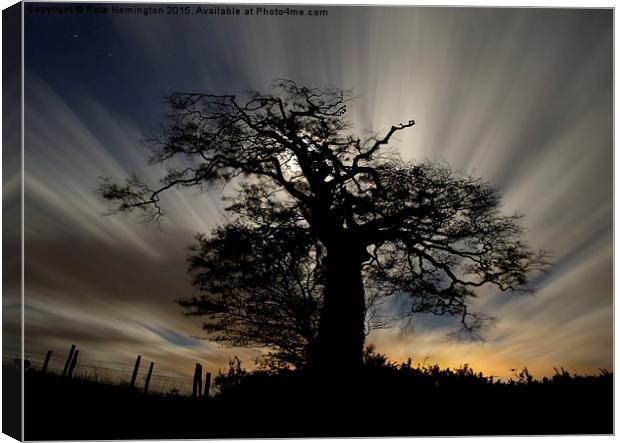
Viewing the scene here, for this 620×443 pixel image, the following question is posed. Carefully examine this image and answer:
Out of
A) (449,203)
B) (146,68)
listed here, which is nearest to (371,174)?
(449,203)

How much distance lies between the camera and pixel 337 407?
823cm

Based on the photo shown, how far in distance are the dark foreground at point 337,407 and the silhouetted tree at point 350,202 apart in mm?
649

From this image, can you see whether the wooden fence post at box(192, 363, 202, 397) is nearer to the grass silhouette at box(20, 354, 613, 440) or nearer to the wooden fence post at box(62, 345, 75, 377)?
the grass silhouette at box(20, 354, 613, 440)

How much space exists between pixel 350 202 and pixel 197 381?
9.90 ft

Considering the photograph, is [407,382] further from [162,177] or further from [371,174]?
Result: [162,177]

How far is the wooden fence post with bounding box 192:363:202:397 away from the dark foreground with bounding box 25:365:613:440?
0.13 meters

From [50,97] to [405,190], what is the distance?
4495mm

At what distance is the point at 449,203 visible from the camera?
9.08 metres

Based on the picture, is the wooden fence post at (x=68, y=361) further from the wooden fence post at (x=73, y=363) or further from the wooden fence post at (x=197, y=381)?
the wooden fence post at (x=197, y=381)

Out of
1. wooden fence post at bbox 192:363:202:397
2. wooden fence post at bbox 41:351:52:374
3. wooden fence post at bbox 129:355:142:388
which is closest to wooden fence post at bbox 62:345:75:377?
wooden fence post at bbox 41:351:52:374

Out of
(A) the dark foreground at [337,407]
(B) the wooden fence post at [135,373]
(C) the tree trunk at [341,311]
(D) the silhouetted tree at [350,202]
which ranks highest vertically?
(D) the silhouetted tree at [350,202]

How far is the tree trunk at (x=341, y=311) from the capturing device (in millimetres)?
8906

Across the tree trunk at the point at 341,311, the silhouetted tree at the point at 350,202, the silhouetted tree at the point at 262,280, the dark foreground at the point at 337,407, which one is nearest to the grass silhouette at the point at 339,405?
the dark foreground at the point at 337,407

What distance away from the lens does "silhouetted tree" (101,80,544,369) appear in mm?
8680
